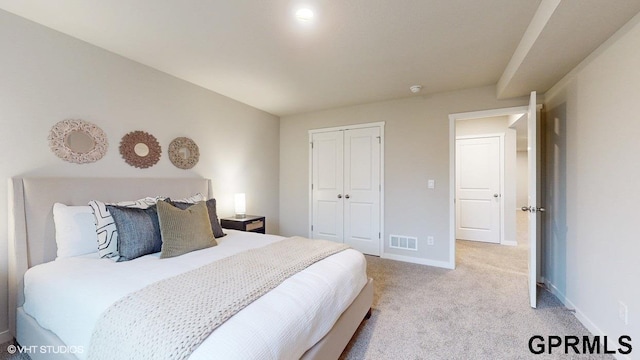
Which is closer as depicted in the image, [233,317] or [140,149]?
[233,317]

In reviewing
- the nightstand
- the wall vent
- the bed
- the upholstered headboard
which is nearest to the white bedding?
the bed

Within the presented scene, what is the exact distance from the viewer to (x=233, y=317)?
115 cm

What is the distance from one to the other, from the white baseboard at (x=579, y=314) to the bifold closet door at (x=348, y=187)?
79.1 inches

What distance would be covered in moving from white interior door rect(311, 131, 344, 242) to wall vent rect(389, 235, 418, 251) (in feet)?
2.77

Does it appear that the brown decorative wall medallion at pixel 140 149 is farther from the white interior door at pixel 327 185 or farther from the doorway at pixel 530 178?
the doorway at pixel 530 178

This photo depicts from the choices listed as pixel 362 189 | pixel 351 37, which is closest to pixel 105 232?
pixel 351 37

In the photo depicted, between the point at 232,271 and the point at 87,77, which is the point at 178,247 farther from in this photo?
the point at 87,77

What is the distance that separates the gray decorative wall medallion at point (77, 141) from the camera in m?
2.18

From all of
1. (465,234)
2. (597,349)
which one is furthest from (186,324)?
(465,234)

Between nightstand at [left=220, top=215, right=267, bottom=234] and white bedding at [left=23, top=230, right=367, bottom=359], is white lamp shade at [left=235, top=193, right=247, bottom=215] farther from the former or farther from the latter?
white bedding at [left=23, top=230, right=367, bottom=359]

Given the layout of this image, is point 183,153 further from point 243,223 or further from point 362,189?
point 362,189

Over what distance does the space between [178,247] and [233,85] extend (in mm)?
2127

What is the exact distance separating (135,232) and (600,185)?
11.3 ft

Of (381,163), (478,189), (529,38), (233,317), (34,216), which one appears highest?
(529,38)
